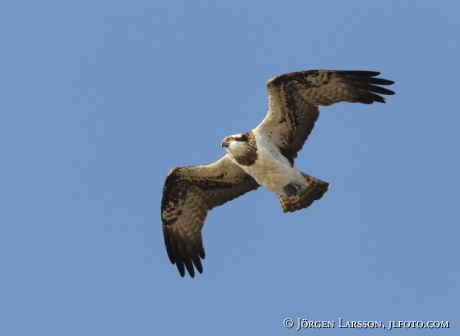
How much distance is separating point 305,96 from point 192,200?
3.18 m

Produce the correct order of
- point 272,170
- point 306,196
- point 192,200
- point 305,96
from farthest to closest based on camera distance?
point 192,200, point 306,196, point 272,170, point 305,96

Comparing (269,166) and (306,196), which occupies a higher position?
(269,166)

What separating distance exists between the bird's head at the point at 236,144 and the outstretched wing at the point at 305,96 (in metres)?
0.36

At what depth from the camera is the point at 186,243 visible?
16.1m

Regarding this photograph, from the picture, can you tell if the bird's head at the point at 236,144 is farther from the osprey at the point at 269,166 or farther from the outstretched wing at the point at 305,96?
the outstretched wing at the point at 305,96

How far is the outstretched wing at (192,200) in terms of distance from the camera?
51.3 ft

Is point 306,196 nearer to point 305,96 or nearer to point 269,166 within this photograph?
point 269,166

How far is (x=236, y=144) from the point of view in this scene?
14.6m

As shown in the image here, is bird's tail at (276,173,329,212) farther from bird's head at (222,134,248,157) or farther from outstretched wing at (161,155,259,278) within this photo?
bird's head at (222,134,248,157)

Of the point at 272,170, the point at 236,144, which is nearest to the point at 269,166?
the point at 272,170

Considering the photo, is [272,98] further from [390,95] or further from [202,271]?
[202,271]

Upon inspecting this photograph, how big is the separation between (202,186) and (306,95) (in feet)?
9.34

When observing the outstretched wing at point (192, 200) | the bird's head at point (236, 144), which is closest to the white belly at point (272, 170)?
the bird's head at point (236, 144)

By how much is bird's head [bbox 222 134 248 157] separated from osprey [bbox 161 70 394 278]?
18 mm
